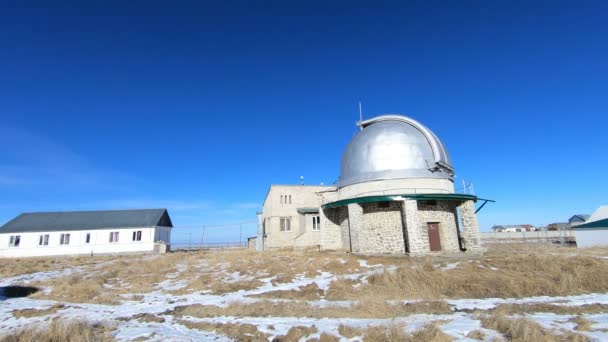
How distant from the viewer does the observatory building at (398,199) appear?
63.0 feet

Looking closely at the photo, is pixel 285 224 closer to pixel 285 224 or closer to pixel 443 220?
pixel 285 224

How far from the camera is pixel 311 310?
833 centimetres

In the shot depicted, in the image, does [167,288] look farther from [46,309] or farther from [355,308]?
[355,308]

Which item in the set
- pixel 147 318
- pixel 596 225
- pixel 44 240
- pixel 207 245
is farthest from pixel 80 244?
pixel 596 225

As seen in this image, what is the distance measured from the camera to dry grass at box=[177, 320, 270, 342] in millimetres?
6418

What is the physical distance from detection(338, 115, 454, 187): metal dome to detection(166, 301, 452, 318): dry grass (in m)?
13.0

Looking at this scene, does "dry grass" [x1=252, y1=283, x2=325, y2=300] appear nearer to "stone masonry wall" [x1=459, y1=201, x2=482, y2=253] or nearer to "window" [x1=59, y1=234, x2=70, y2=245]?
"stone masonry wall" [x1=459, y1=201, x2=482, y2=253]

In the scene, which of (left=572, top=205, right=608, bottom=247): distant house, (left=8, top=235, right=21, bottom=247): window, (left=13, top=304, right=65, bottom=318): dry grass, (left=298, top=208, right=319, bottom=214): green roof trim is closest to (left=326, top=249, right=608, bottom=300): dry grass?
(left=13, top=304, right=65, bottom=318): dry grass

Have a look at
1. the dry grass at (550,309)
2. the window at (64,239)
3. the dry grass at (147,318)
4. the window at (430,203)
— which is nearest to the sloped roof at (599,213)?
the window at (430,203)

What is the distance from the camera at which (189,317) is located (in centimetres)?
812

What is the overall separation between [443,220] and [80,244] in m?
36.4

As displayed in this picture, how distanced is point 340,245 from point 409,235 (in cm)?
764

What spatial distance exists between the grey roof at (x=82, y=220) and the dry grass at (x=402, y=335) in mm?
33262

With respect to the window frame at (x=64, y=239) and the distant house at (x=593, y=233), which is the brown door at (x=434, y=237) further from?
the window frame at (x=64, y=239)
